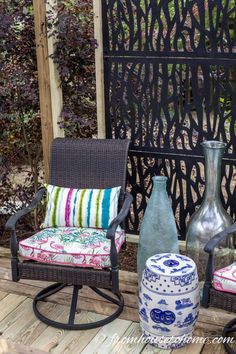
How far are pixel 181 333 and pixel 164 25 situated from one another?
5.75ft

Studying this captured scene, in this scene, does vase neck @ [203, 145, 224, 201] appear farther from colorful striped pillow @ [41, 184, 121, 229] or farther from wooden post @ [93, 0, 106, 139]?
wooden post @ [93, 0, 106, 139]

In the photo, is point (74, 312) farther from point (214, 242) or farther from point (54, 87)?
point (54, 87)

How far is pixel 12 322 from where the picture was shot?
2.67 meters

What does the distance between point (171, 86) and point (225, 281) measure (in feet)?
4.33

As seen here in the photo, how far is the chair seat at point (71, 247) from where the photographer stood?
8.04 ft

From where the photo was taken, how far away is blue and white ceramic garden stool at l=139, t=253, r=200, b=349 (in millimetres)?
2344

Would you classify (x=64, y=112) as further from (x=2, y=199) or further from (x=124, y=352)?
(x=124, y=352)

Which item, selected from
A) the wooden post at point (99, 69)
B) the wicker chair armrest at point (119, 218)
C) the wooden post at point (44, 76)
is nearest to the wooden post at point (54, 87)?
the wooden post at point (44, 76)

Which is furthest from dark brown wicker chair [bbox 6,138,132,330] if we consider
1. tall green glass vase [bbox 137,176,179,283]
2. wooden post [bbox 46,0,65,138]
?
wooden post [bbox 46,0,65,138]

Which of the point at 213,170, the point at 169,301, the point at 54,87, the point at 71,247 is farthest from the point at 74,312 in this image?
the point at 54,87

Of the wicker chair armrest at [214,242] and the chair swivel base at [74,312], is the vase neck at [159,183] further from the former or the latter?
the chair swivel base at [74,312]

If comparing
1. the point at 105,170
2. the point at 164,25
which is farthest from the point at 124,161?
the point at 164,25

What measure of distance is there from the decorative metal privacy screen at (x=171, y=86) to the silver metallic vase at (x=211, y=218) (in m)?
0.33

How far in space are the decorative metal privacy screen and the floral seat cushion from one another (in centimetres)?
87
